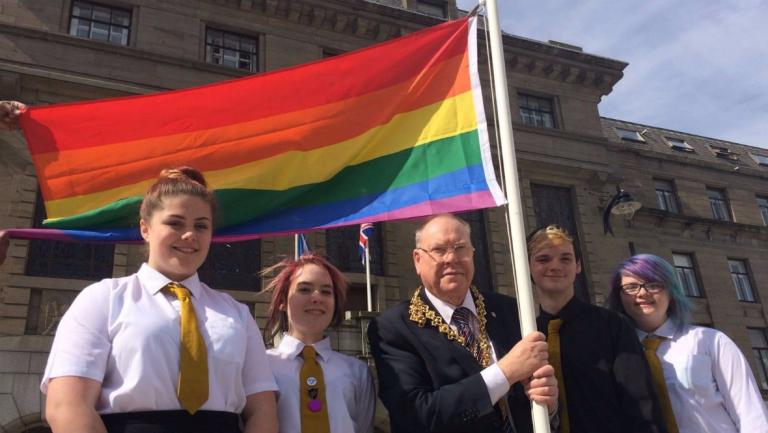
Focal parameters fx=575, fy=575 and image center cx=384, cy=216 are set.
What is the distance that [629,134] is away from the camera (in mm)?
27359

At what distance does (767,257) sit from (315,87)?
1057 inches

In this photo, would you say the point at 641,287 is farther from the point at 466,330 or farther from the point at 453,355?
the point at 453,355

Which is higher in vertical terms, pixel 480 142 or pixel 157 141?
pixel 157 141

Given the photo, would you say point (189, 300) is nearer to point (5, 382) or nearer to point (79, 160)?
point (79, 160)

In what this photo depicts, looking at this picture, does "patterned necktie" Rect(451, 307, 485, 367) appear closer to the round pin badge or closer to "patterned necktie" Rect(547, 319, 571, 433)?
"patterned necktie" Rect(547, 319, 571, 433)

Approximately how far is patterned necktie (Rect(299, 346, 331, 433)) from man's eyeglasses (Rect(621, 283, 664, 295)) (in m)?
2.38

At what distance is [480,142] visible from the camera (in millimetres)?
4488

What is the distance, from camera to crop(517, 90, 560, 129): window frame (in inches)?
810

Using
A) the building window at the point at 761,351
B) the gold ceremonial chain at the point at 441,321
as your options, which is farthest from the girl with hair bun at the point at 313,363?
the building window at the point at 761,351

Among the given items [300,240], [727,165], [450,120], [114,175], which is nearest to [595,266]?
[300,240]

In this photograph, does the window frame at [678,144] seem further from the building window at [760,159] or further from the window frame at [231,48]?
the window frame at [231,48]

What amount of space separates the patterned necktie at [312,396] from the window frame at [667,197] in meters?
23.7

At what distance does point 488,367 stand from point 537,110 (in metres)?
19.2

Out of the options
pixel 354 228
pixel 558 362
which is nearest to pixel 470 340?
pixel 558 362
